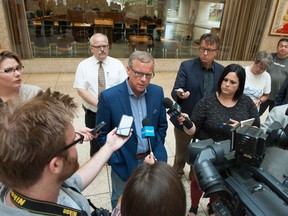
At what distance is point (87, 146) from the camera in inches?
119

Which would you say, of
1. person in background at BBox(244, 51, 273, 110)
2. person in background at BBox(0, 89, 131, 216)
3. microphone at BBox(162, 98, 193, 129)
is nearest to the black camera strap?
person in background at BBox(0, 89, 131, 216)

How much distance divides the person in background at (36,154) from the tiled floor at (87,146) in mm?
779

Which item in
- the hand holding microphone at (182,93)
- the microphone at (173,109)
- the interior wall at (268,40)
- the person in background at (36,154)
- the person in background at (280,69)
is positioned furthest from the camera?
the interior wall at (268,40)

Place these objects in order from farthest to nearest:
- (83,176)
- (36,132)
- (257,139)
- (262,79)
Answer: (262,79) → (83,176) → (257,139) → (36,132)

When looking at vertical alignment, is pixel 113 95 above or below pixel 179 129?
above

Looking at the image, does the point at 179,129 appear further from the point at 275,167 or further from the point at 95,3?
the point at 95,3

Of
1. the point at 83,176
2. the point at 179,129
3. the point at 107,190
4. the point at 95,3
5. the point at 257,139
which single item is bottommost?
the point at 107,190

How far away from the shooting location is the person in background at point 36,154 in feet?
2.40

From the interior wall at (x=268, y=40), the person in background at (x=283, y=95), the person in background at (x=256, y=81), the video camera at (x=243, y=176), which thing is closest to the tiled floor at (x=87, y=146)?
the video camera at (x=243, y=176)

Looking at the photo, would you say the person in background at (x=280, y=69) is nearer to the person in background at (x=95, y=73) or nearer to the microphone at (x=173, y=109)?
the microphone at (x=173, y=109)

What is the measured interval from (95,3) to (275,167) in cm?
707

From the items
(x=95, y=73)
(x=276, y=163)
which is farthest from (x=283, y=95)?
(x=95, y=73)

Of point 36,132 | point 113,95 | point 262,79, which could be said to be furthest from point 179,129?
point 36,132

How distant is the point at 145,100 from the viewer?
1.64m
